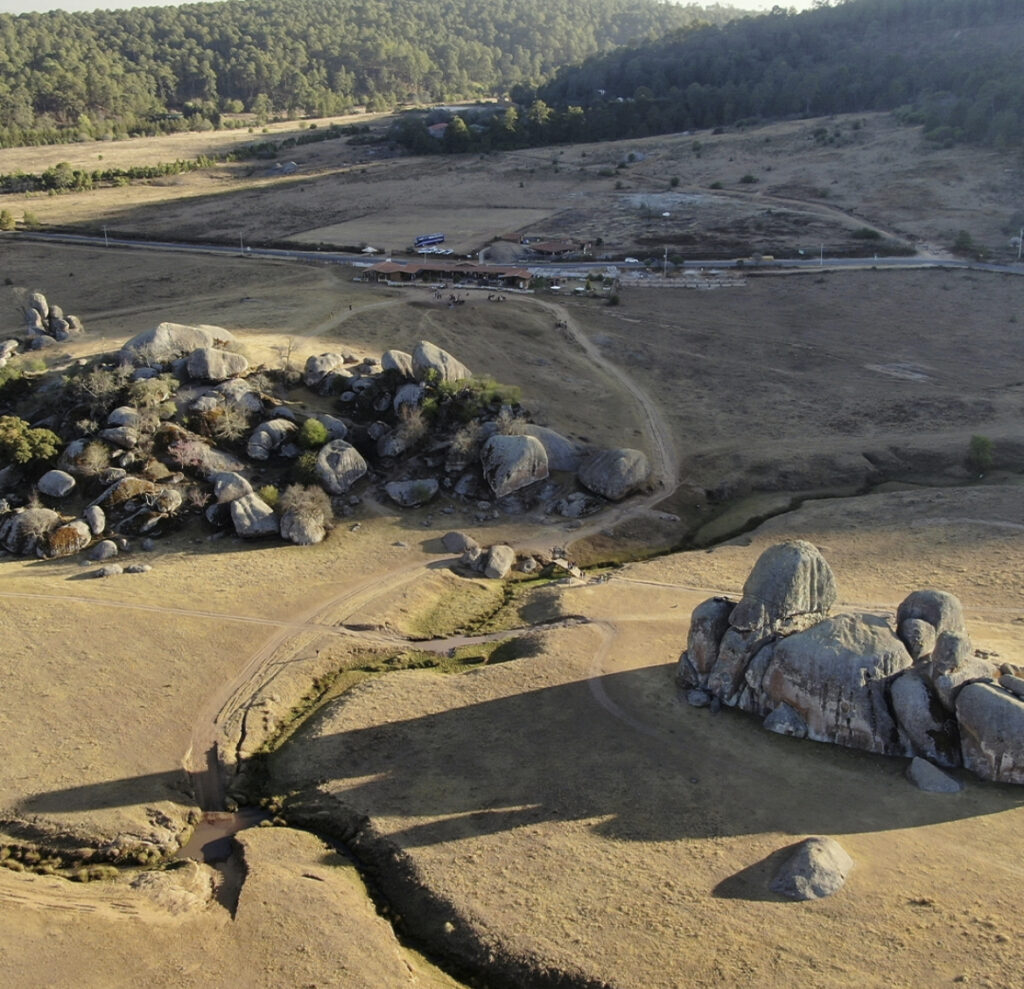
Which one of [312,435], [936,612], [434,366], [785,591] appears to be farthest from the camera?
[434,366]

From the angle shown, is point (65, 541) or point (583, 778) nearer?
point (583, 778)

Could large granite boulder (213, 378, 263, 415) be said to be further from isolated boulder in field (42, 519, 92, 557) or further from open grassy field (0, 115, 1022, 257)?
open grassy field (0, 115, 1022, 257)

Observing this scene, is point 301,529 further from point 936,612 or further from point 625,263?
point 625,263

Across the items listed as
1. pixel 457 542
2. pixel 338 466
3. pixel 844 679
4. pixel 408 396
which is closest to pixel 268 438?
pixel 338 466

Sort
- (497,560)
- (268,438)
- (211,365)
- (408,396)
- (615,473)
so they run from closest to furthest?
1. (497,560)
2. (268,438)
3. (615,473)
4. (211,365)
5. (408,396)

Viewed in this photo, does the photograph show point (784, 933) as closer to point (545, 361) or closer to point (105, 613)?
point (105, 613)

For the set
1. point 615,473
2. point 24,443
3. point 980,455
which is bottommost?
point 980,455

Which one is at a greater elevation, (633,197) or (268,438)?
(633,197)

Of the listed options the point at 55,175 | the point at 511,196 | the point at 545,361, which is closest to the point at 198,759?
the point at 545,361
